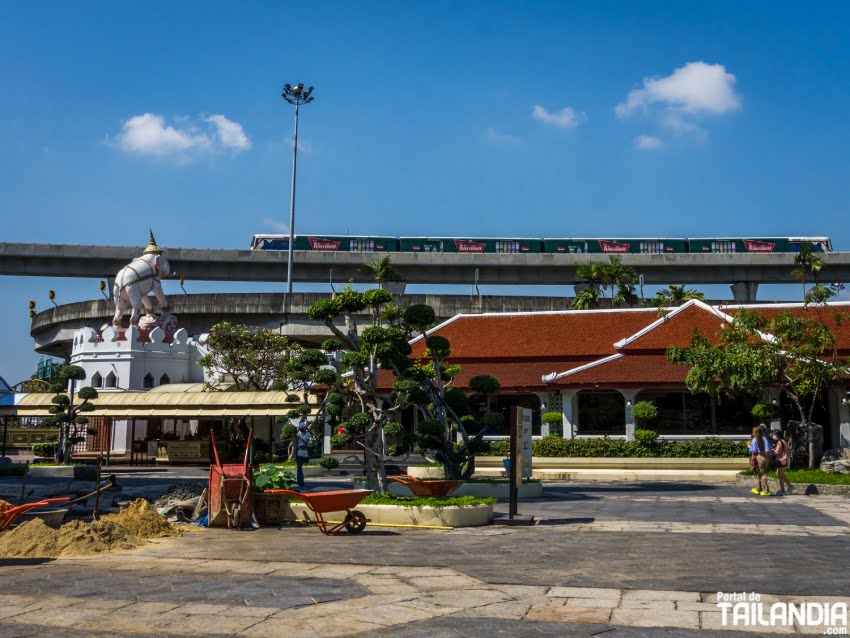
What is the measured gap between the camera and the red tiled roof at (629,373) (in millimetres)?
29062

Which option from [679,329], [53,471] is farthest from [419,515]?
[679,329]

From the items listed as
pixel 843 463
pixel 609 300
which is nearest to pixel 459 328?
pixel 609 300

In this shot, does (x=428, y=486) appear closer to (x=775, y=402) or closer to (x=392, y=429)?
(x=392, y=429)

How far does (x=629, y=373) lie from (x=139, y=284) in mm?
26032

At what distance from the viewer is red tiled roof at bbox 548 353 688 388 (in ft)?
95.3

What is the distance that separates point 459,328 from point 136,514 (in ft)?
87.7

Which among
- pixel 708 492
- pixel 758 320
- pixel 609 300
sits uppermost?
pixel 609 300

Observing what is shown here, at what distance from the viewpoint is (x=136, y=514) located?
13.0 meters

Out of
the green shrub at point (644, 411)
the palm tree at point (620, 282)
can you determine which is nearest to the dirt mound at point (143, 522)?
the green shrub at point (644, 411)

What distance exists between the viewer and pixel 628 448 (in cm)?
2847

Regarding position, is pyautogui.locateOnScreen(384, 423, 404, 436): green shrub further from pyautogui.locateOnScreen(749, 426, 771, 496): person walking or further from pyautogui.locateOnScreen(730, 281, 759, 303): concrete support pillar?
pyautogui.locateOnScreen(730, 281, 759, 303): concrete support pillar

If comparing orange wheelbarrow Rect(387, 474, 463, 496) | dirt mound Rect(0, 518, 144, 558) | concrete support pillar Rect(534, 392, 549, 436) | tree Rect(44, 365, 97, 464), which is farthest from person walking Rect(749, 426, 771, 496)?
tree Rect(44, 365, 97, 464)

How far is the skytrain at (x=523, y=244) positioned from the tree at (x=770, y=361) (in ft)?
120

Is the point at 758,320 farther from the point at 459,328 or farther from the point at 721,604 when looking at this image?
the point at 721,604
